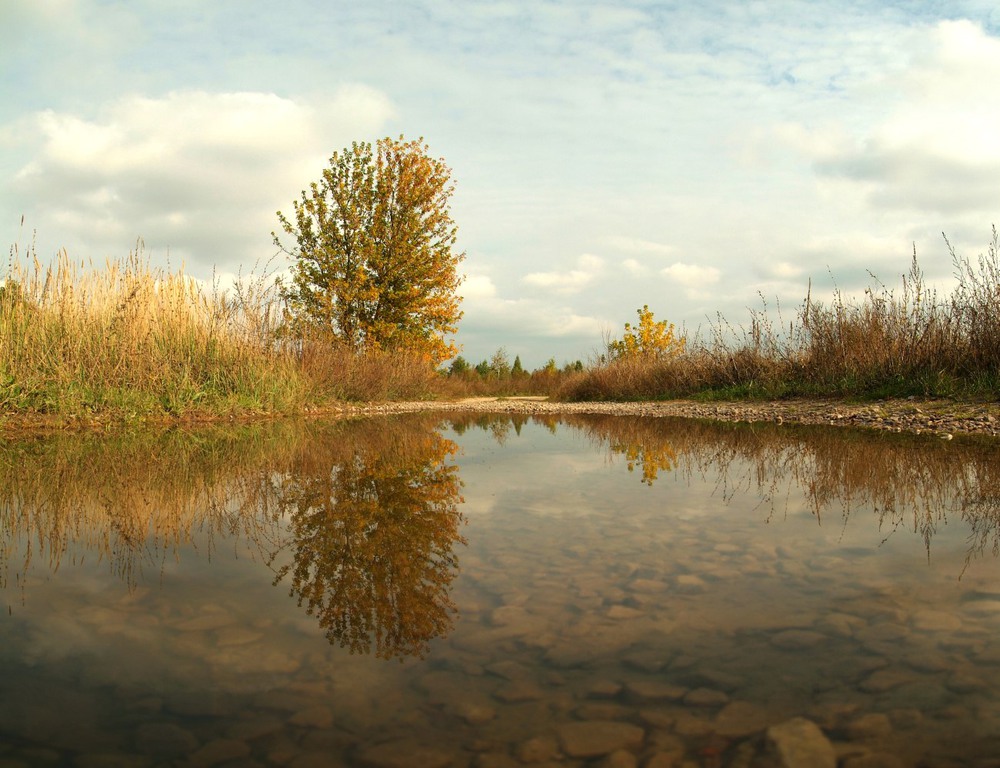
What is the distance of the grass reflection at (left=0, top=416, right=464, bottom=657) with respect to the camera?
200 centimetres

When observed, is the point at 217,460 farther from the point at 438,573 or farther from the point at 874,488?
the point at 874,488

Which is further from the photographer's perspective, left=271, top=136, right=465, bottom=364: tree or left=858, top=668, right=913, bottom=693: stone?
left=271, top=136, right=465, bottom=364: tree

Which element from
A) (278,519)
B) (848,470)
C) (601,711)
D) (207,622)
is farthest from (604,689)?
(848,470)

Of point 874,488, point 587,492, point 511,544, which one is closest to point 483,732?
point 511,544

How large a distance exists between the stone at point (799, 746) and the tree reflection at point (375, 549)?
2.73ft

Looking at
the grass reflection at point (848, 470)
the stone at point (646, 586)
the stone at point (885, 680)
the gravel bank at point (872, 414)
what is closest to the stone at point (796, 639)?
the stone at point (885, 680)

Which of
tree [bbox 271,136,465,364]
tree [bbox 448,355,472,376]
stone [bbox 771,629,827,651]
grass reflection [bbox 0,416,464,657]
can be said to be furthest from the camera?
tree [bbox 448,355,472,376]

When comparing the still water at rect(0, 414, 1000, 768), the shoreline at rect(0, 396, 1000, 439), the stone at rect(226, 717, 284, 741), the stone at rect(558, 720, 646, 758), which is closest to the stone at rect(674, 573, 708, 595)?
the still water at rect(0, 414, 1000, 768)

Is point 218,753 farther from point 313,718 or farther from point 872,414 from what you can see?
point 872,414

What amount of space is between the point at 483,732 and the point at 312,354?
481 inches

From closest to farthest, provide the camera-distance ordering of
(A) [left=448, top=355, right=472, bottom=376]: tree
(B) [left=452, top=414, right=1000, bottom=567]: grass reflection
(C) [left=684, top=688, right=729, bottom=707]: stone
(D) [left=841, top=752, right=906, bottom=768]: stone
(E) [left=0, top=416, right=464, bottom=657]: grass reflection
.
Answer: (D) [left=841, top=752, right=906, bottom=768]: stone → (C) [left=684, top=688, right=729, bottom=707]: stone → (E) [left=0, top=416, right=464, bottom=657]: grass reflection → (B) [left=452, top=414, right=1000, bottom=567]: grass reflection → (A) [left=448, top=355, right=472, bottom=376]: tree

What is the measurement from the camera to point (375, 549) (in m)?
2.50

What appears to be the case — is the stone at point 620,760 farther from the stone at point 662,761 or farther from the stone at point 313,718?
the stone at point 313,718

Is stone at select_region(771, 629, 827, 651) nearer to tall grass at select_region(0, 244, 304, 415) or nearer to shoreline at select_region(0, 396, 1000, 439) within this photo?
shoreline at select_region(0, 396, 1000, 439)
